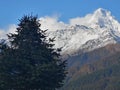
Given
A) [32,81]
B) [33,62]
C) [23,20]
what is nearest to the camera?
[32,81]

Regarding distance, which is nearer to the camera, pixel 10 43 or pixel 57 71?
pixel 57 71

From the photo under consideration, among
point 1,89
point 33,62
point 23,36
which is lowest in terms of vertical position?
point 1,89

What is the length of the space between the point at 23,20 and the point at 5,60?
15.5ft

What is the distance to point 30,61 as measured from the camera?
111 feet

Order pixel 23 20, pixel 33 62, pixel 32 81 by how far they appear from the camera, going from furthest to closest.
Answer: pixel 23 20, pixel 33 62, pixel 32 81

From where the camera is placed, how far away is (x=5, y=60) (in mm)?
33094

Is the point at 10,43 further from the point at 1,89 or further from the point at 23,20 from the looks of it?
the point at 1,89

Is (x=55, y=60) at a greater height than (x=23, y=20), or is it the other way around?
(x=23, y=20)

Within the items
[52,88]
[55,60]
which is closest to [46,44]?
[55,60]

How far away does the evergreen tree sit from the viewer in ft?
106

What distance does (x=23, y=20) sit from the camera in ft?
120

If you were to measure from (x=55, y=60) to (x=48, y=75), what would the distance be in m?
2.58

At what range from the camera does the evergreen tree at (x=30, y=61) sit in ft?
106

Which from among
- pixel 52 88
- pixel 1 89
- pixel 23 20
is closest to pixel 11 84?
pixel 1 89
